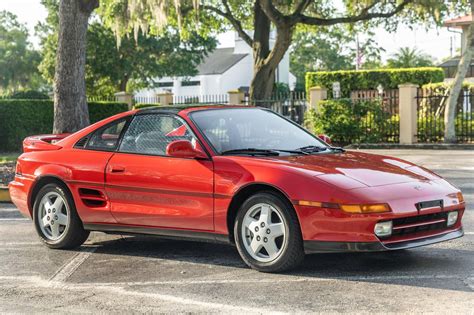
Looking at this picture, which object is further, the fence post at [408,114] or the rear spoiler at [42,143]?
the fence post at [408,114]

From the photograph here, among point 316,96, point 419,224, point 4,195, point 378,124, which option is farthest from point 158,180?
point 316,96

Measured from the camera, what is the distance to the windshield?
7371mm

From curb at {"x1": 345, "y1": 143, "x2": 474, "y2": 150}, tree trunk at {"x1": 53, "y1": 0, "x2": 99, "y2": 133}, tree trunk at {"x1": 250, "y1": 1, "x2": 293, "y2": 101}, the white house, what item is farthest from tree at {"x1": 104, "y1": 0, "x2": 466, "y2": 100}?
the white house

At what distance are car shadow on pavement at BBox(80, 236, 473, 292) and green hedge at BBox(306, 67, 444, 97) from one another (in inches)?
1256

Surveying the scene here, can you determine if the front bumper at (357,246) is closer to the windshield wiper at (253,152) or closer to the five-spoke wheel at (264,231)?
the five-spoke wheel at (264,231)

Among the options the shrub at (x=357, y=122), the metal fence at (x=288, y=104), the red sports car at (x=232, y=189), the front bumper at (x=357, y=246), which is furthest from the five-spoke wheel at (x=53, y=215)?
the metal fence at (x=288, y=104)

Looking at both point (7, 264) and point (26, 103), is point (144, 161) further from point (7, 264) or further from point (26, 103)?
point (26, 103)

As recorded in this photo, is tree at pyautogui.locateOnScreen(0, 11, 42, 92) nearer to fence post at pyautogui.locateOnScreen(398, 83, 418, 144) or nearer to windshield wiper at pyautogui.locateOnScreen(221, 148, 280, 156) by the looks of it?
fence post at pyautogui.locateOnScreen(398, 83, 418, 144)

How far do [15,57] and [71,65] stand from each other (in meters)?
58.4

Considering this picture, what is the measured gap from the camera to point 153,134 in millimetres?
7742

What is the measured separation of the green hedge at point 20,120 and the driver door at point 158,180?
61.8 ft

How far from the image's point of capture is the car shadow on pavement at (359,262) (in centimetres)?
645

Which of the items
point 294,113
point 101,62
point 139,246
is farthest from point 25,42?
point 139,246

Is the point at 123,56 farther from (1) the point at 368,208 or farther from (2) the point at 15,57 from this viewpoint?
(1) the point at 368,208
